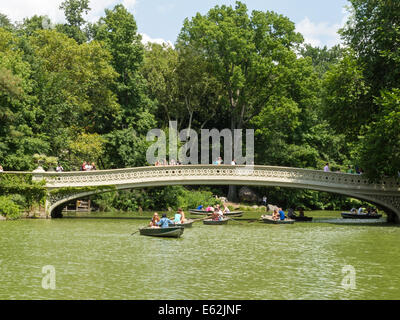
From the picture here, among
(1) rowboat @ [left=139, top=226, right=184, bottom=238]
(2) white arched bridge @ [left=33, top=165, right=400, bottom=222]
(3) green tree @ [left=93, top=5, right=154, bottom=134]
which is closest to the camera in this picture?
(1) rowboat @ [left=139, top=226, right=184, bottom=238]

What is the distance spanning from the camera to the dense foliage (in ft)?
117

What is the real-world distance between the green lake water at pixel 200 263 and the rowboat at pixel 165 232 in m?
0.40

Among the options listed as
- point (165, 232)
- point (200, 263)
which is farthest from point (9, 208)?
point (200, 263)

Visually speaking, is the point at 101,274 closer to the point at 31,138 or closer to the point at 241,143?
the point at 31,138

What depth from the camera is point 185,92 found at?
54344mm

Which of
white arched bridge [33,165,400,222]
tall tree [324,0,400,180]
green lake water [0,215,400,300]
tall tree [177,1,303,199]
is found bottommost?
green lake water [0,215,400,300]

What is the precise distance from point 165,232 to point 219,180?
36.2 ft

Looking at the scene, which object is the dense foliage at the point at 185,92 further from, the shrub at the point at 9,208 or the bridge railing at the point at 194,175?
the shrub at the point at 9,208

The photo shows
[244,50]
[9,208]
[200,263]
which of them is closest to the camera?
[200,263]

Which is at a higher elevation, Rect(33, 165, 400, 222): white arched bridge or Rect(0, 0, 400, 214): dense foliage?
Rect(0, 0, 400, 214): dense foliage

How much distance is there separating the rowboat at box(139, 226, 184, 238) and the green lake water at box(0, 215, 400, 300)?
40 centimetres

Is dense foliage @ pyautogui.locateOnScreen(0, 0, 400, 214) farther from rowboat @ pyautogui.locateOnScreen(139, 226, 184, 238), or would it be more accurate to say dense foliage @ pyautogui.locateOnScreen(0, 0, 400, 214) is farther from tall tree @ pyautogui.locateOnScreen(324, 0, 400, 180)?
rowboat @ pyautogui.locateOnScreen(139, 226, 184, 238)

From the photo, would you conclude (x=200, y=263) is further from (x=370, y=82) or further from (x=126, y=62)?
(x=126, y=62)

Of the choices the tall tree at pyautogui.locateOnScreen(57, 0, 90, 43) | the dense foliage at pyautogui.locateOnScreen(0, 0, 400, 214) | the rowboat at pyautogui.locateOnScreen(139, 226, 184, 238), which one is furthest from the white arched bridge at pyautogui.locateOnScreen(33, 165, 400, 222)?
the tall tree at pyautogui.locateOnScreen(57, 0, 90, 43)
